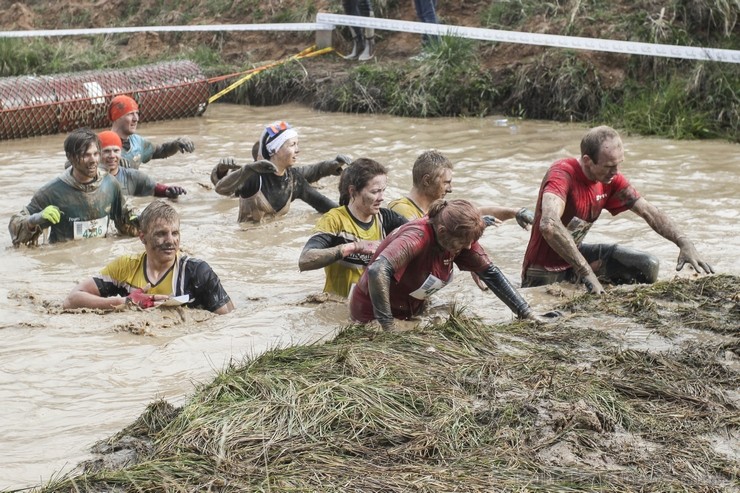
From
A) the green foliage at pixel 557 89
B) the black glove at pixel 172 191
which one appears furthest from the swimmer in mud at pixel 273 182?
the green foliage at pixel 557 89

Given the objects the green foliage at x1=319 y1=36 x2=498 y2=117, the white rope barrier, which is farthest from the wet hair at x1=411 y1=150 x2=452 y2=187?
the green foliage at x1=319 y1=36 x2=498 y2=117

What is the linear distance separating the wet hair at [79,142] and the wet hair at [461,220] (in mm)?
3836

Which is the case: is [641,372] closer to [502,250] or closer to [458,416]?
[458,416]

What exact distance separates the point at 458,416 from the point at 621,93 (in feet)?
33.0

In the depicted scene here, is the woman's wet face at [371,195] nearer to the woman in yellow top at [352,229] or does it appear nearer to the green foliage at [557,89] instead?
the woman in yellow top at [352,229]

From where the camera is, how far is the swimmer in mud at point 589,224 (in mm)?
7176

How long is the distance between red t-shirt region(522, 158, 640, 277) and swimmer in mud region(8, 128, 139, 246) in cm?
357

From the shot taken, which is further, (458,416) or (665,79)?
(665,79)

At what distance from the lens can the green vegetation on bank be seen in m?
13.1

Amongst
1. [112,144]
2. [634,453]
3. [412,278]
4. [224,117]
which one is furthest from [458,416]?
[224,117]

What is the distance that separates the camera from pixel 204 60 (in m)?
17.8

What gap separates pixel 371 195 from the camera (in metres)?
7.08

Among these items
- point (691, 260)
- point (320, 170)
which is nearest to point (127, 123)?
point (320, 170)

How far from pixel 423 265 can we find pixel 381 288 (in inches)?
15.1
